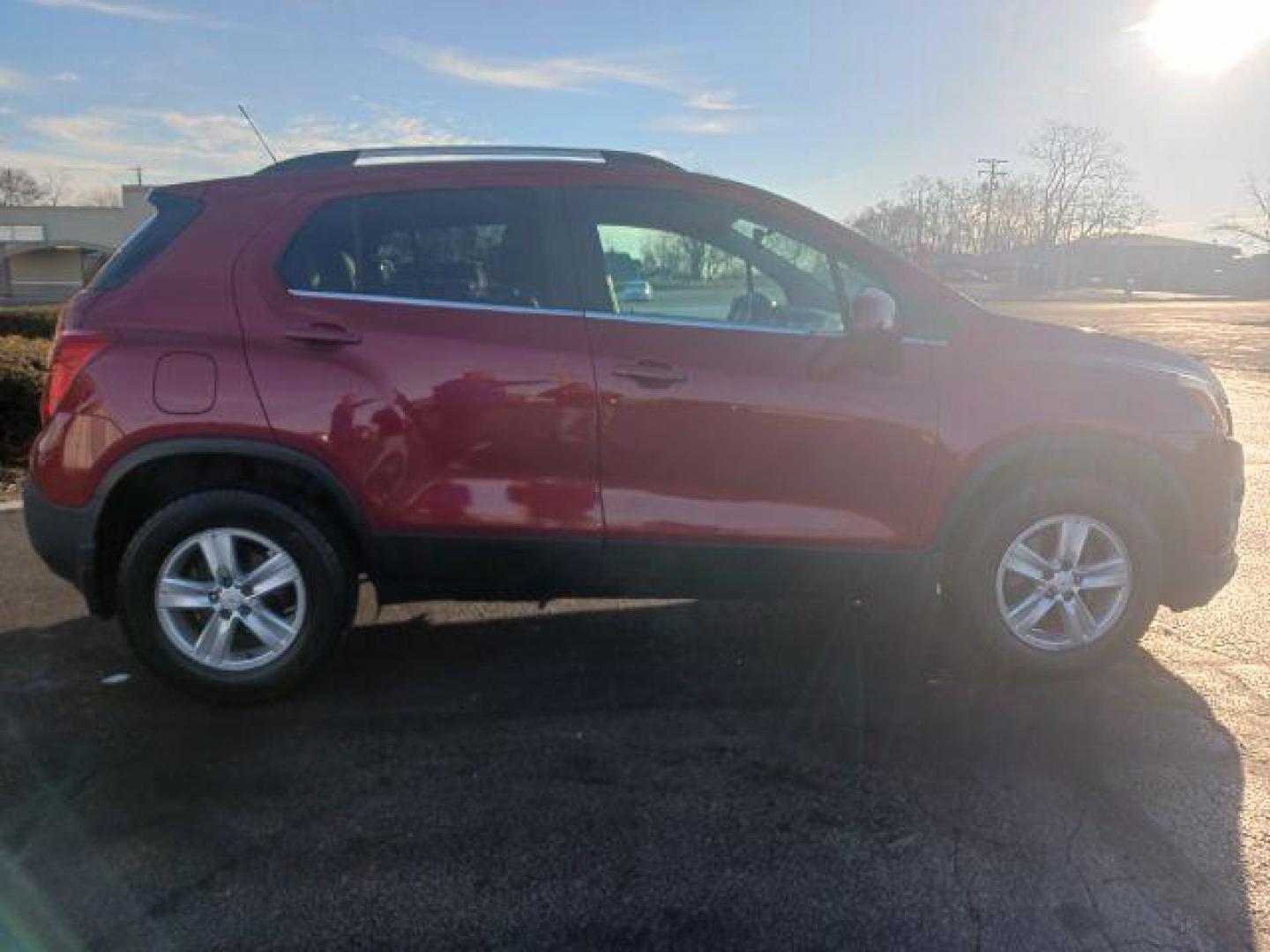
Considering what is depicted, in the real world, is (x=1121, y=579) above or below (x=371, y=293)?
below

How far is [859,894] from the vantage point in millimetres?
2555

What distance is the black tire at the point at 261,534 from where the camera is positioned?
11.3 feet

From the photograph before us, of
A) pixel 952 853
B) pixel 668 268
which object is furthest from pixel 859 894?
pixel 668 268

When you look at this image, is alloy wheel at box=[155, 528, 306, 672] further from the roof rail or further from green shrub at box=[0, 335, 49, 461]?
green shrub at box=[0, 335, 49, 461]

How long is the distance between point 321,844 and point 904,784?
6.04ft

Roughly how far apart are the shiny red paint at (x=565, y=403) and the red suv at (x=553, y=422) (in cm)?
1

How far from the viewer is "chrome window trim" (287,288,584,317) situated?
3.48 meters

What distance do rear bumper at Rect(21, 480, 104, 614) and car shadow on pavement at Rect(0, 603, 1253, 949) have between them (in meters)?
0.53

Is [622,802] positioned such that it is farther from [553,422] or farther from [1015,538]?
[1015,538]

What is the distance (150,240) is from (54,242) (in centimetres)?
6453

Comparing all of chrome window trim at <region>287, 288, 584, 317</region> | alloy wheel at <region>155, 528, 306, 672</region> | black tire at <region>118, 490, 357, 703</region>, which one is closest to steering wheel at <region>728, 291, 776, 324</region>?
chrome window trim at <region>287, 288, 584, 317</region>

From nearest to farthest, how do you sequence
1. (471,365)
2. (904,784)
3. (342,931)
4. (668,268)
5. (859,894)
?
(342,931) → (859,894) → (904,784) → (471,365) → (668,268)

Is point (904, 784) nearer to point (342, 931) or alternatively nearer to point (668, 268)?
point (342, 931)

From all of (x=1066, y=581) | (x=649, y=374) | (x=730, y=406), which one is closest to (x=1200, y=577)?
(x=1066, y=581)
